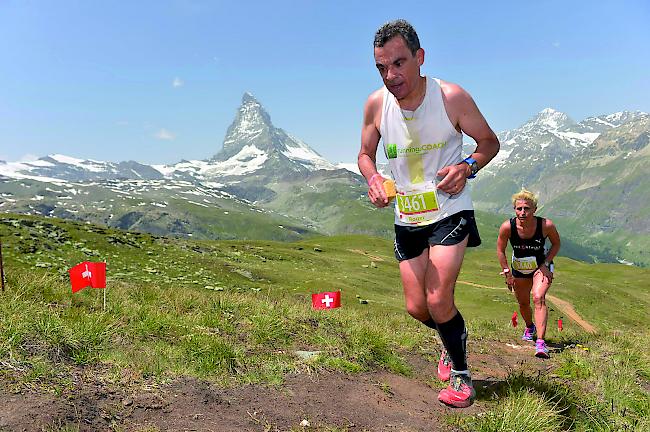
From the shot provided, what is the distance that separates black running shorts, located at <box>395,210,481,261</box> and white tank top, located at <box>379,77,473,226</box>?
0.28ft

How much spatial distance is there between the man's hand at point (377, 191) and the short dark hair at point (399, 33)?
156 cm

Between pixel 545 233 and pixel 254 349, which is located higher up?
pixel 545 233

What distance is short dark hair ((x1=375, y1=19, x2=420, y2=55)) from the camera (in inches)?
217

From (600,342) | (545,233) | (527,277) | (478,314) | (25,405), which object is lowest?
(478,314)

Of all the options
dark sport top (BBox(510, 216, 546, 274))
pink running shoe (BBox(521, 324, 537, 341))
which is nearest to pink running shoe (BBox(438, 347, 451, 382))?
dark sport top (BBox(510, 216, 546, 274))

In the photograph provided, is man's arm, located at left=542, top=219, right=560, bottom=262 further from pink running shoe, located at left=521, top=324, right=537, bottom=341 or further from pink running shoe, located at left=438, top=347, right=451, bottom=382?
pink running shoe, located at left=438, top=347, right=451, bottom=382

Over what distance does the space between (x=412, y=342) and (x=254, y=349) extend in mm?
3531

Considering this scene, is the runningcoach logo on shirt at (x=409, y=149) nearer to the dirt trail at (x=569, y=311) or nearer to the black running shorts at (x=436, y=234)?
the black running shorts at (x=436, y=234)

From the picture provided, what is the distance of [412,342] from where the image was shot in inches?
358

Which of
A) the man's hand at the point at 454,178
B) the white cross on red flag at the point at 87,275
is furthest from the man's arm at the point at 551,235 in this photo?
the white cross on red flag at the point at 87,275

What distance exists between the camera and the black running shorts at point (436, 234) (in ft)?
18.8

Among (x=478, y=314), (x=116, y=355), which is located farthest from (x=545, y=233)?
(x=478, y=314)

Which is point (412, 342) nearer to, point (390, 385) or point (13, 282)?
point (390, 385)

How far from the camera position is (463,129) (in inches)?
226
